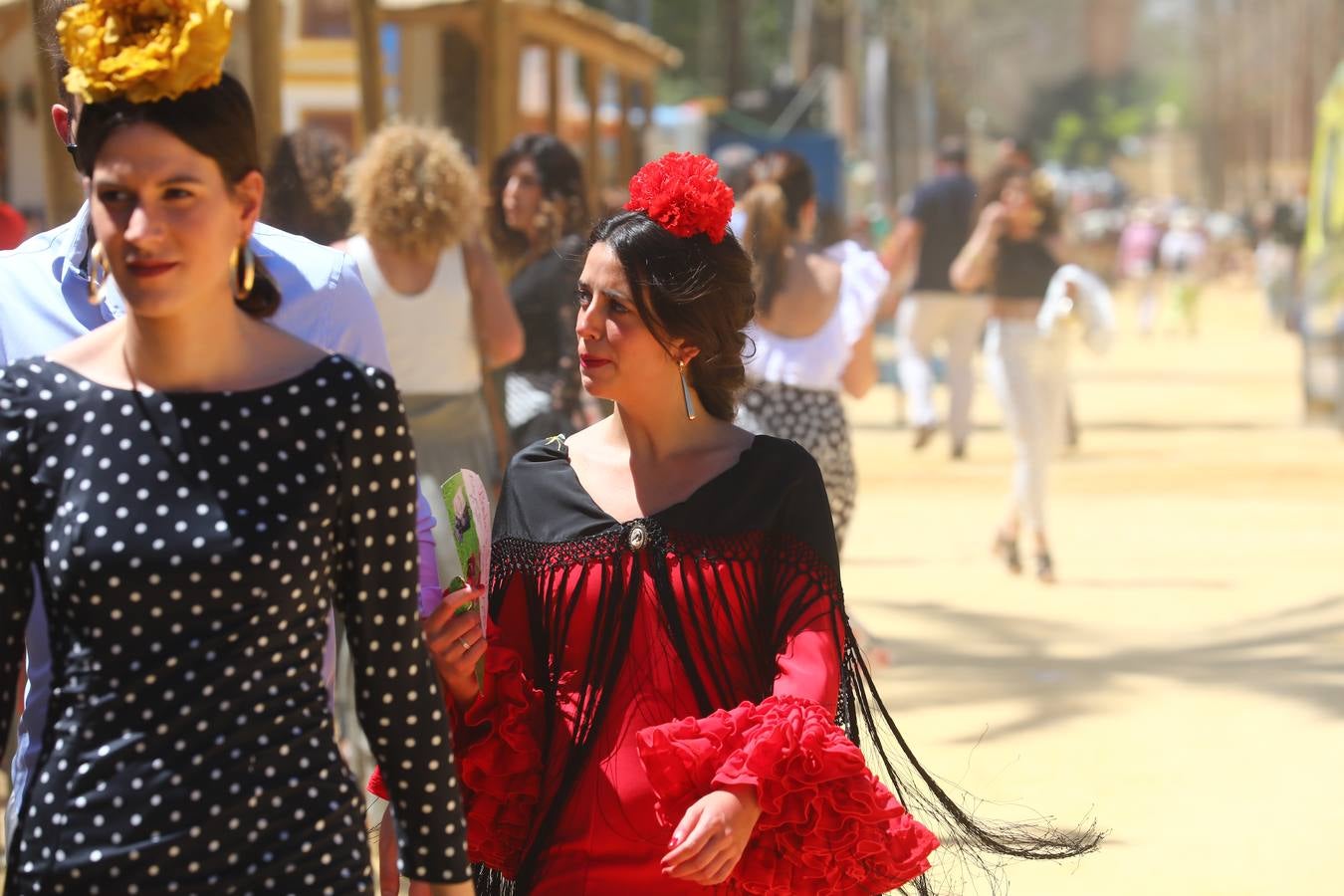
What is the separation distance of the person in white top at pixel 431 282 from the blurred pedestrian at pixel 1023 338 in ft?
13.9

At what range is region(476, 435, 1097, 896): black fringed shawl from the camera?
306 centimetres

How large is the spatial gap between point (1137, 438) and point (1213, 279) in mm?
35256

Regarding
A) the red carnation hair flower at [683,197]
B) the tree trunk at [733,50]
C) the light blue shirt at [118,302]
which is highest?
the tree trunk at [733,50]

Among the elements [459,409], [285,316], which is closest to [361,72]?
[459,409]

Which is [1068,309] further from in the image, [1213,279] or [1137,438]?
[1213,279]

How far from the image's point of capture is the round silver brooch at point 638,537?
311cm

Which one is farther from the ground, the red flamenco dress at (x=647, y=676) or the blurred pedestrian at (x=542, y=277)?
the blurred pedestrian at (x=542, y=277)

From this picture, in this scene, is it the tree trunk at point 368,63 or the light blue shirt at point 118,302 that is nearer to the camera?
the light blue shirt at point 118,302

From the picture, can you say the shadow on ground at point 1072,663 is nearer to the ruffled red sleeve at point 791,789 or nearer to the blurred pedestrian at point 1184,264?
the ruffled red sleeve at point 791,789

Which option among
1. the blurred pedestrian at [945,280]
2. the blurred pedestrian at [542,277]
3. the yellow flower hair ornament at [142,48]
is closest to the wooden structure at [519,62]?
the blurred pedestrian at [945,280]

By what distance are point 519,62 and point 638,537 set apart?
11.4 metres

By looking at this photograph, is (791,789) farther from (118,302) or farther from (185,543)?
(118,302)

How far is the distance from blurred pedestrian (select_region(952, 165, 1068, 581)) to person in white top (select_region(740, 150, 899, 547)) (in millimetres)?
2544

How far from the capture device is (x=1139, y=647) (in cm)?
850
